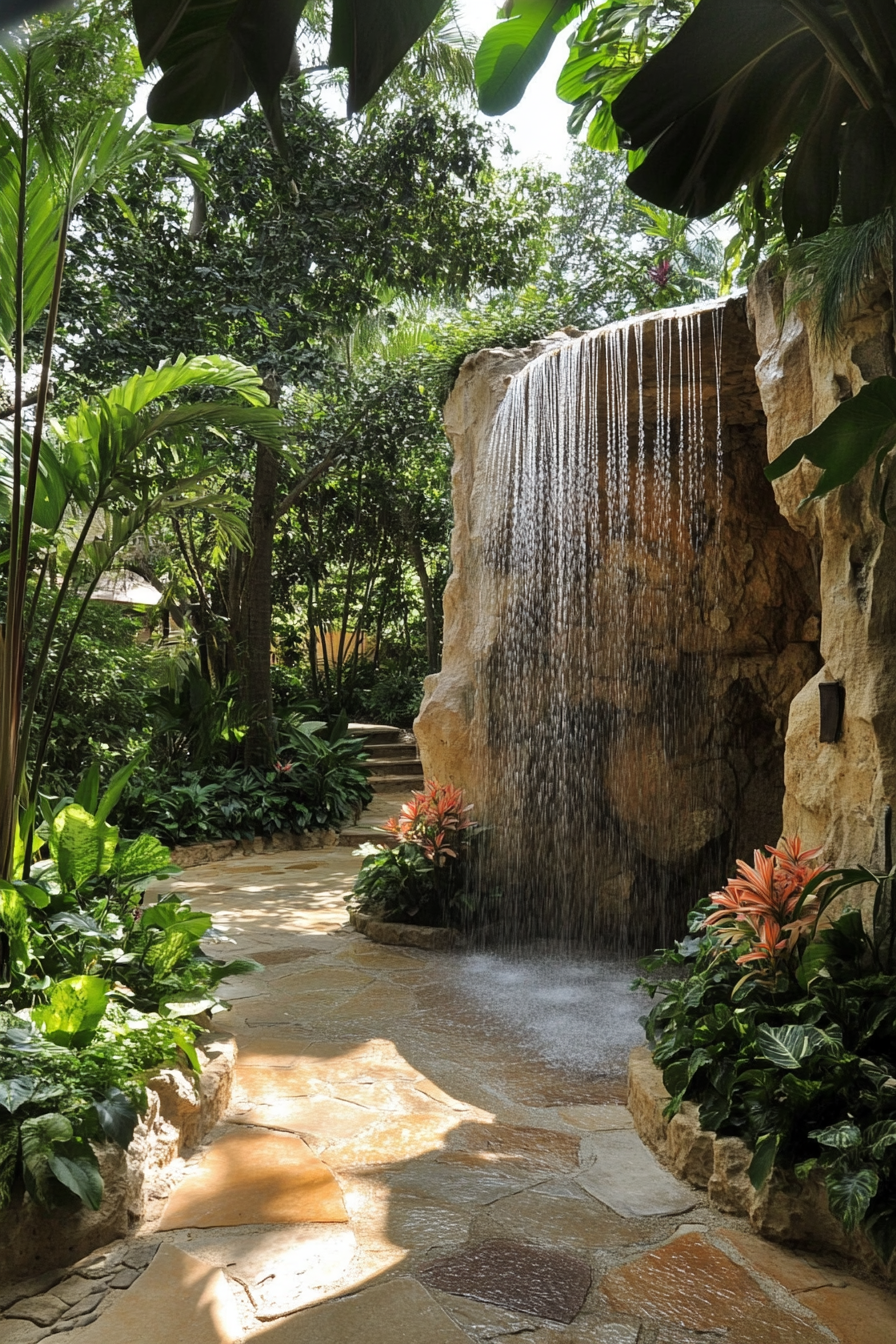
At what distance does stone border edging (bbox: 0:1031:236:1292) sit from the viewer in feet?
7.79

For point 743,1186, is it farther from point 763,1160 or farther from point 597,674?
point 597,674

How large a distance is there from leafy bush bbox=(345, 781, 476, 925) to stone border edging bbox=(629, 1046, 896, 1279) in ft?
9.53

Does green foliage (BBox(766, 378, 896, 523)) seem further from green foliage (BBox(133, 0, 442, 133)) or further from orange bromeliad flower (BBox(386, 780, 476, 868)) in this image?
orange bromeliad flower (BBox(386, 780, 476, 868))

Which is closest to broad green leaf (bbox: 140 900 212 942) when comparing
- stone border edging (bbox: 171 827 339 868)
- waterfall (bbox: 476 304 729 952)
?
waterfall (bbox: 476 304 729 952)

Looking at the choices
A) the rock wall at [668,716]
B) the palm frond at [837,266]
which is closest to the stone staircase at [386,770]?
the rock wall at [668,716]

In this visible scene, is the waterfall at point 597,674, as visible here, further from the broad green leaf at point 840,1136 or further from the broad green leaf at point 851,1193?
the broad green leaf at point 851,1193

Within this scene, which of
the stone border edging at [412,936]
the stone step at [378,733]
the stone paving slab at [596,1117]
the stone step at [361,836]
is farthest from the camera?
the stone step at [378,733]

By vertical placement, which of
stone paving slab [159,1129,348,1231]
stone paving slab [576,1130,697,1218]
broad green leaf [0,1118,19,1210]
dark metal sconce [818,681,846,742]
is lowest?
stone paving slab [576,1130,697,1218]

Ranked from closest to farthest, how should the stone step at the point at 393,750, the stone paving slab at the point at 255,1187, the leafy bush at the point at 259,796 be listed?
1. the stone paving slab at the point at 255,1187
2. the leafy bush at the point at 259,796
3. the stone step at the point at 393,750

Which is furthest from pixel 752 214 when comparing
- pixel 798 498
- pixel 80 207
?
pixel 80 207

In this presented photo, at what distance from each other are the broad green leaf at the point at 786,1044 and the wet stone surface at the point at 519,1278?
76cm

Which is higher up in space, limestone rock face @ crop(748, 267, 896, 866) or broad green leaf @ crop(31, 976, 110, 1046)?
limestone rock face @ crop(748, 267, 896, 866)

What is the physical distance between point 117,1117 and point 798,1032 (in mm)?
1921

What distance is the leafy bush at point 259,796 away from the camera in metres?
8.83
